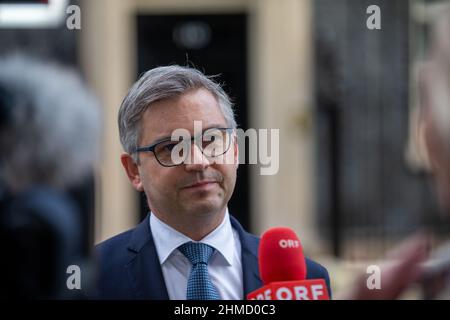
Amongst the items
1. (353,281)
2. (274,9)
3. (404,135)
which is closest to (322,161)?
(404,135)

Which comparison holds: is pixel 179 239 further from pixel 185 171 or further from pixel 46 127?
pixel 46 127

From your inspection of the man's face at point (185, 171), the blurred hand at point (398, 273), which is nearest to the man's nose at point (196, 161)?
the man's face at point (185, 171)

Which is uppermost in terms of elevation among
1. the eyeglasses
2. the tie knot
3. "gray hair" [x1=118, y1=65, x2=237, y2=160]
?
"gray hair" [x1=118, y1=65, x2=237, y2=160]

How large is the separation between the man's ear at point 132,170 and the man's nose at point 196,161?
4.7 inches

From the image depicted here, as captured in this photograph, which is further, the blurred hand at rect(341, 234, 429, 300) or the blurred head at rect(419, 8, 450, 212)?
the blurred hand at rect(341, 234, 429, 300)

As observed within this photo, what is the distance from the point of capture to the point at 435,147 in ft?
4.99

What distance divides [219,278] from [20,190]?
50 cm

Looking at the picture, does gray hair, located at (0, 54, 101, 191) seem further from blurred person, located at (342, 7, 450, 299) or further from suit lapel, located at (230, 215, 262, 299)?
blurred person, located at (342, 7, 450, 299)

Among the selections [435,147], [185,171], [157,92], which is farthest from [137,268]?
[435,147]

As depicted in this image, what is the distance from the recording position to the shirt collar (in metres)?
1.90

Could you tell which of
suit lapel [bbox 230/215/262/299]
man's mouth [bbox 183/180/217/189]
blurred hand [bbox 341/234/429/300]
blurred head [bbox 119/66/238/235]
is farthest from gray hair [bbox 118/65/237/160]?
blurred hand [bbox 341/234/429/300]

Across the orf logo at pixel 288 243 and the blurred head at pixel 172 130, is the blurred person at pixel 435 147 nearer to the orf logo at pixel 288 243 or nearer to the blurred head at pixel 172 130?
the orf logo at pixel 288 243

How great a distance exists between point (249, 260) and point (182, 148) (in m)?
0.29

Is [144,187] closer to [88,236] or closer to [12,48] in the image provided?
[88,236]
